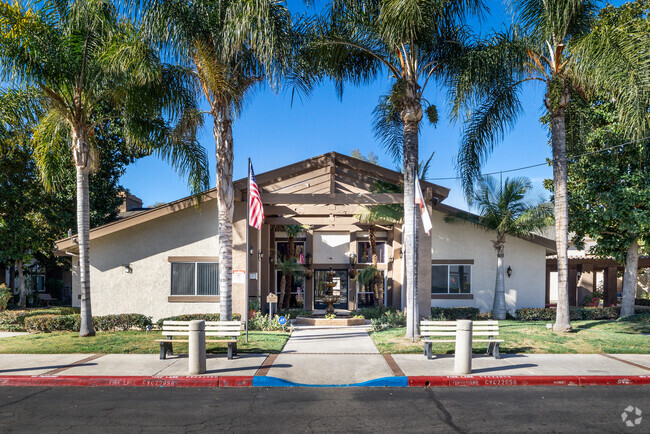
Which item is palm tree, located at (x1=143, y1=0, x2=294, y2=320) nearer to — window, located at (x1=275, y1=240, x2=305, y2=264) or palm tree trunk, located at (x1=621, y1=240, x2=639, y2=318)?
window, located at (x1=275, y1=240, x2=305, y2=264)

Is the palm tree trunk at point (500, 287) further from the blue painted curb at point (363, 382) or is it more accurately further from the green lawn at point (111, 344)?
the blue painted curb at point (363, 382)

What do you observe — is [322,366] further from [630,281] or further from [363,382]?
[630,281]

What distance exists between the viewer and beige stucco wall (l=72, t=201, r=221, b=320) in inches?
721

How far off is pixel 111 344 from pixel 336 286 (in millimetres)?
13802

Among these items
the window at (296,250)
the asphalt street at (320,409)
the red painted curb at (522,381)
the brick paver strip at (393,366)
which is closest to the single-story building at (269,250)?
the window at (296,250)

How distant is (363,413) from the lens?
7.21 m

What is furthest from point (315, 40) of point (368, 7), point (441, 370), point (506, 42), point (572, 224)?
point (572, 224)

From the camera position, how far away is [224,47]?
468 inches

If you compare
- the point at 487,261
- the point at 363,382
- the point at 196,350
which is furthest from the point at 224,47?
the point at 487,261

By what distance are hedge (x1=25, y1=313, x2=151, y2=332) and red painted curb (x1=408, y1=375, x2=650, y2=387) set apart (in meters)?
10.1

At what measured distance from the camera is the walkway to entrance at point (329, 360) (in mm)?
9258

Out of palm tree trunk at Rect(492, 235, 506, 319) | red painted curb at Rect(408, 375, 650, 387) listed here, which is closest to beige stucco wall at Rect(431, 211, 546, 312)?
palm tree trunk at Rect(492, 235, 506, 319)

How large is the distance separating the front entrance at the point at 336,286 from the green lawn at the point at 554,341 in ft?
30.5

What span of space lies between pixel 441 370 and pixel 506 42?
958 cm
